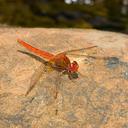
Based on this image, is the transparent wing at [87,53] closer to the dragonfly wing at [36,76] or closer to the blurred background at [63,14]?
the dragonfly wing at [36,76]

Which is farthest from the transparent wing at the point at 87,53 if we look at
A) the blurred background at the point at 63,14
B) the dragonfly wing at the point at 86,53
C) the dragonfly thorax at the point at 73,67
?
the blurred background at the point at 63,14

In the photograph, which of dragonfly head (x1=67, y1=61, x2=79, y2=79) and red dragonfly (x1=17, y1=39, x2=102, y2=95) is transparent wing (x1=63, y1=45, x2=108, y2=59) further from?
dragonfly head (x1=67, y1=61, x2=79, y2=79)

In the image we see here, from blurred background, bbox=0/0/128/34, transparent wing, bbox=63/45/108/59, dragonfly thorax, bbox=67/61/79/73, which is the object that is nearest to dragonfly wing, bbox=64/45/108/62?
transparent wing, bbox=63/45/108/59

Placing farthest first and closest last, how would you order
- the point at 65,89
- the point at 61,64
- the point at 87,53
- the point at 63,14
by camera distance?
the point at 63,14
the point at 87,53
the point at 61,64
the point at 65,89

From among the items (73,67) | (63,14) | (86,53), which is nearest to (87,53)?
(86,53)

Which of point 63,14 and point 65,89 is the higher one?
point 63,14

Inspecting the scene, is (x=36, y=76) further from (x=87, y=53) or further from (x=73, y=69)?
(x=87, y=53)

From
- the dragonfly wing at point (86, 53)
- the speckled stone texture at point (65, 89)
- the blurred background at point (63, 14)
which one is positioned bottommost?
the speckled stone texture at point (65, 89)
